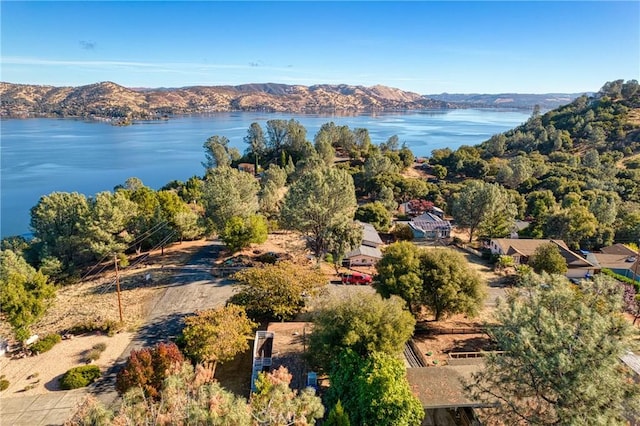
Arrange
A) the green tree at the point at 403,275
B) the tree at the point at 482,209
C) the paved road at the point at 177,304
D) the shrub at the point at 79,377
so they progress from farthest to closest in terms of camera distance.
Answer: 1. the tree at the point at 482,209
2. the green tree at the point at 403,275
3. the paved road at the point at 177,304
4. the shrub at the point at 79,377

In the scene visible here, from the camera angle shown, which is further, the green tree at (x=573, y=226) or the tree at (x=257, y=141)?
the tree at (x=257, y=141)

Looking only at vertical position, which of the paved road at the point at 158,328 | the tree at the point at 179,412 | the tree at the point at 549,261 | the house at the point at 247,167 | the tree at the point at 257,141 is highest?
the tree at the point at 257,141

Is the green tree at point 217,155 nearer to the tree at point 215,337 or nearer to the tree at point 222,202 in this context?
the tree at point 222,202

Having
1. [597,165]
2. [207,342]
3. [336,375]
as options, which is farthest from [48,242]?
[597,165]

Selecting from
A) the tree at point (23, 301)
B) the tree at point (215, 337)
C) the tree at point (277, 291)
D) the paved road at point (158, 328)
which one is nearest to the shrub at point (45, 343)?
the tree at point (23, 301)

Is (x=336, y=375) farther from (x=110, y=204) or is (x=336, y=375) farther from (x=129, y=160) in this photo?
(x=129, y=160)

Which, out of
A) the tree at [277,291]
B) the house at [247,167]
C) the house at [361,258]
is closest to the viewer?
the tree at [277,291]

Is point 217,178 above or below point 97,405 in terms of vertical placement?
above
